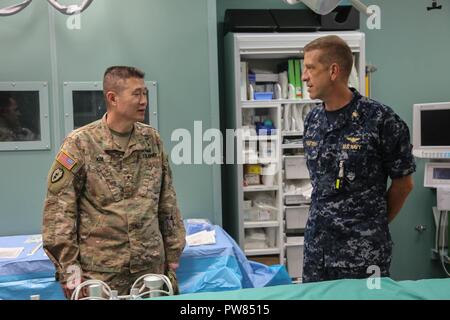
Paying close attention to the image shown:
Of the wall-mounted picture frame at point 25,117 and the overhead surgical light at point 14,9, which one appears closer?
the overhead surgical light at point 14,9

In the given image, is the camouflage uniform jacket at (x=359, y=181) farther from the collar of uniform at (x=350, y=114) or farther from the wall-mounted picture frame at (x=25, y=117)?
the wall-mounted picture frame at (x=25, y=117)

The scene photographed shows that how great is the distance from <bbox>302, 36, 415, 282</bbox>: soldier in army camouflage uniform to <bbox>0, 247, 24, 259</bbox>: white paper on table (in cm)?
156

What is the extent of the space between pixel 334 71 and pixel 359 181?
1.37 ft

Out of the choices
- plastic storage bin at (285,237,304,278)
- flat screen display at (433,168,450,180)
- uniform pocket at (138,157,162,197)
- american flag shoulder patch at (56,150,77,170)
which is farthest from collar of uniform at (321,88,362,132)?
flat screen display at (433,168,450,180)

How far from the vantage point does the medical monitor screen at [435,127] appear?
337 centimetres

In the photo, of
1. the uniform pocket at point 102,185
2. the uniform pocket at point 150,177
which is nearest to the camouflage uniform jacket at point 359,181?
the uniform pocket at point 150,177

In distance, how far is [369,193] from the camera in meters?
1.66

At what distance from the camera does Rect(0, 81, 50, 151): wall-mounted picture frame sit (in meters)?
2.76

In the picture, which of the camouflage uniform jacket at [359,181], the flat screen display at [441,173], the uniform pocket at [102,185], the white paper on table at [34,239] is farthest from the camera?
the flat screen display at [441,173]

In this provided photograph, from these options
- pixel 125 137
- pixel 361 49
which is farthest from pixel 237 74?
pixel 125 137

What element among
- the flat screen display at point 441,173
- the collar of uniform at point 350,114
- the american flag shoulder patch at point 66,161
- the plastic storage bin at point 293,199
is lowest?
the plastic storage bin at point 293,199

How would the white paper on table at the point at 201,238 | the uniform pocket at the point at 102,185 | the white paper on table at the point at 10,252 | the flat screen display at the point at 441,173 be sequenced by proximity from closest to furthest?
the uniform pocket at the point at 102,185, the white paper on table at the point at 10,252, the white paper on table at the point at 201,238, the flat screen display at the point at 441,173

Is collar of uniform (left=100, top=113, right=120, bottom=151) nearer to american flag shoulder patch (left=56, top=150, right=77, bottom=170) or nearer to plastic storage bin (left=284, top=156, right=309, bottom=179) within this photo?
american flag shoulder patch (left=56, top=150, right=77, bottom=170)

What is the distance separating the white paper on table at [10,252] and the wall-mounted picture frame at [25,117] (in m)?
0.64
